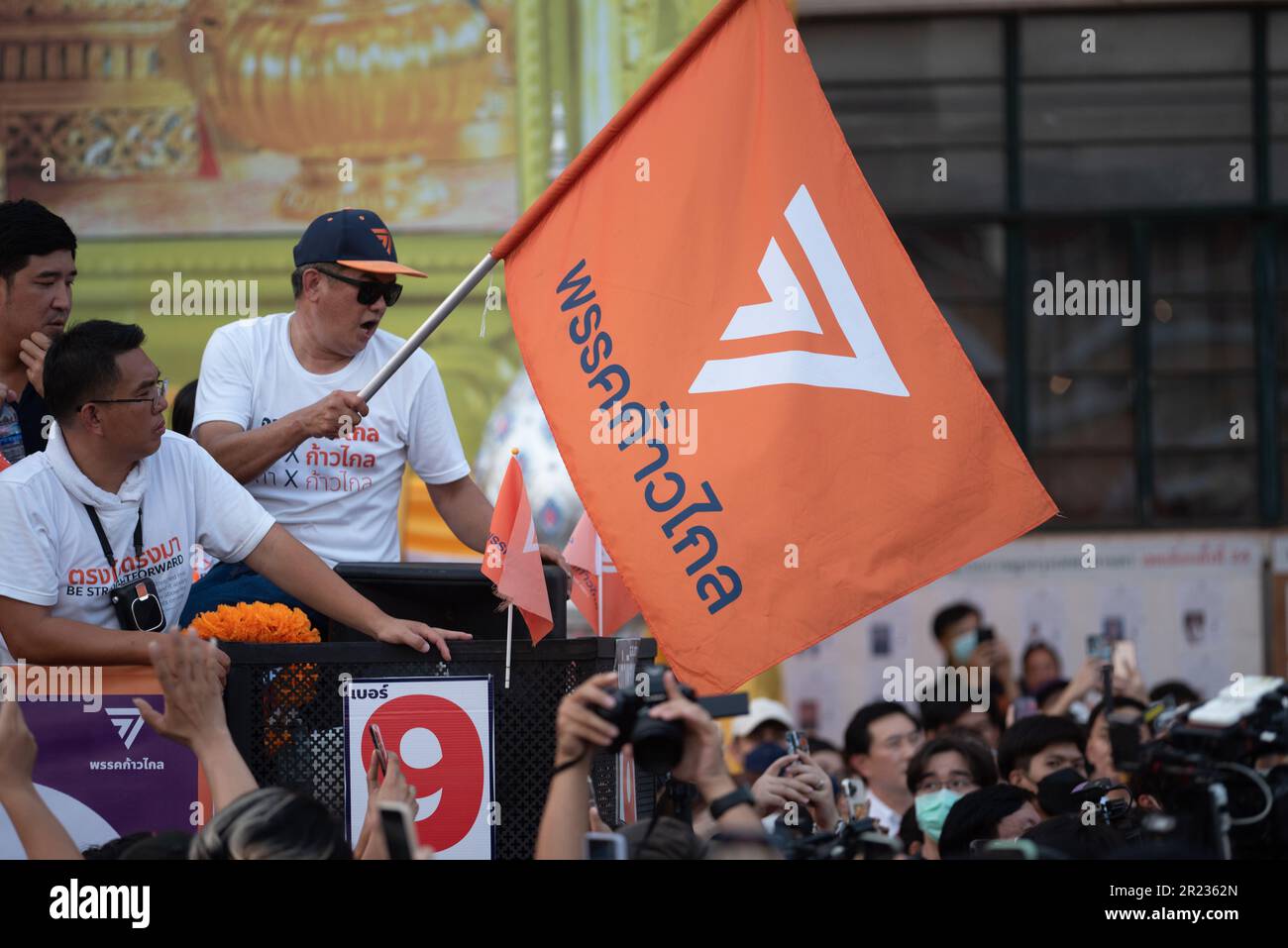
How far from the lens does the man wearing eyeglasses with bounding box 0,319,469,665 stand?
4.32 meters

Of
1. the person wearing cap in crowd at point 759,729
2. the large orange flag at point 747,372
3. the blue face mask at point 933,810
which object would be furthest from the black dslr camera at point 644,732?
the person wearing cap in crowd at point 759,729

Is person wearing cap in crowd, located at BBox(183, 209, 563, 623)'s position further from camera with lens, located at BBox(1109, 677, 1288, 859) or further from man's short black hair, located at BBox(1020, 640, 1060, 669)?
man's short black hair, located at BBox(1020, 640, 1060, 669)

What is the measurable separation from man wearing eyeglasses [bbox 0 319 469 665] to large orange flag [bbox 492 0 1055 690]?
71cm

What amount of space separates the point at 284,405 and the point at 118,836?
163 centimetres

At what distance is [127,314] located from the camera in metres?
13.0

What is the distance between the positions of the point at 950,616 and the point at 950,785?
6.78 meters

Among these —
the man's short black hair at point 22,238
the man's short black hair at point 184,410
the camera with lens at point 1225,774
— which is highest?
the man's short black hair at point 22,238

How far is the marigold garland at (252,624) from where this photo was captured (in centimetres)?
441

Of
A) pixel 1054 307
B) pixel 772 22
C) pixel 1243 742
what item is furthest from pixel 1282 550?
pixel 1243 742

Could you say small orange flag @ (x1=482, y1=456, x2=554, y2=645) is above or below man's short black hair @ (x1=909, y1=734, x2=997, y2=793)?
above

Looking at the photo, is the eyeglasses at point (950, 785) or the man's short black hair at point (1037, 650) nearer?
the eyeglasses at point (950, 785)

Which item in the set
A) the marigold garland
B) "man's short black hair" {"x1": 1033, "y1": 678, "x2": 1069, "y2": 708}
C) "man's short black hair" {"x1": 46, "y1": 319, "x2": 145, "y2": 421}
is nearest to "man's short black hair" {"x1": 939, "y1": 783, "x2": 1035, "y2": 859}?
the marigold garland

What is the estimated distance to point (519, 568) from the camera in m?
4.52

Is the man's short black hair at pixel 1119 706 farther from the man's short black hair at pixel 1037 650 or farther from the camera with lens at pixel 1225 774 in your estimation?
the man's short black hair at pixel 1037 650
